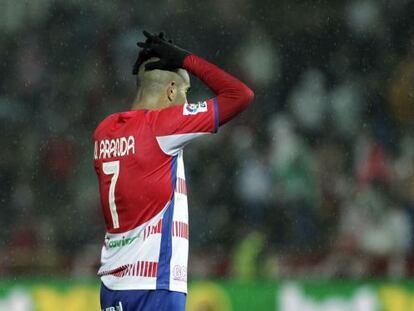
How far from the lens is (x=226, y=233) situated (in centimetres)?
1000

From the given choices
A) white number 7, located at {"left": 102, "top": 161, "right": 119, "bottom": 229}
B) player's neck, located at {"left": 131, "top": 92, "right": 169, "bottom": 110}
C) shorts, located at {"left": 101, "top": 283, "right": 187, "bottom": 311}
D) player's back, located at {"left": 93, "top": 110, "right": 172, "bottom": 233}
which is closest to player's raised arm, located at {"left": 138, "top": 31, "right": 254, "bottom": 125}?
player's neck, located at {"left": 131, "top": 92, "right": 169, "bottom": 110}

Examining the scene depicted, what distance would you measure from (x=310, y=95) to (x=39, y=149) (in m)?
2.64

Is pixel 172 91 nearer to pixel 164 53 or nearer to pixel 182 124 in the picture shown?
pixel 164 53

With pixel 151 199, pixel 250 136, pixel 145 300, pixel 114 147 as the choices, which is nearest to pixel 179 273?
pixel 145 300

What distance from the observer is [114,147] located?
5.02 m

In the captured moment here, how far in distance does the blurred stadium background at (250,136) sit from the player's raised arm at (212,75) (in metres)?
4.22

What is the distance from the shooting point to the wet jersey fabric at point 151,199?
4.90 meters

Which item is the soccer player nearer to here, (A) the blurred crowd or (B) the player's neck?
(B) the player's neck

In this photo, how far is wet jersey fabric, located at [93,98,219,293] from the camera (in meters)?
4.90

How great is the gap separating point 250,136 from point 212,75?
5.52 meters

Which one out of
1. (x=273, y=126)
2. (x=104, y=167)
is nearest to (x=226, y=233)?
(x=273, y=126)

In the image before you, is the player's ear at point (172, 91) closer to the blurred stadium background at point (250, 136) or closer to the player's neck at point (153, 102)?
the player's neck at point (153, 102)

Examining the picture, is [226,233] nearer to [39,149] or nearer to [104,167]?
[39,149]

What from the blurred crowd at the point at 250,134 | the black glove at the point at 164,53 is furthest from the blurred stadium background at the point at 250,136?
the black glove at the point at 164,53
